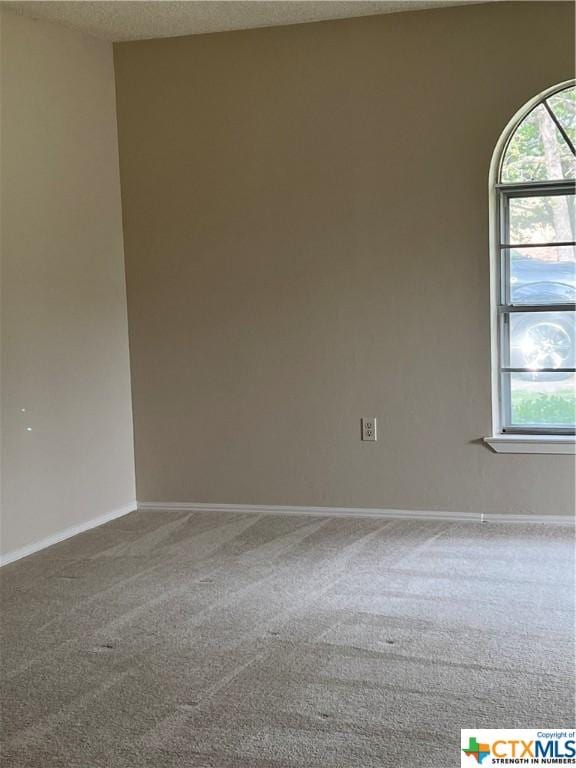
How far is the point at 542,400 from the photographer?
14.4 feet

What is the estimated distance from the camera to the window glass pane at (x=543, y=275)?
14.1 ft

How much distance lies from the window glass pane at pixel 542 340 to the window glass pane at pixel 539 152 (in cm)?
66

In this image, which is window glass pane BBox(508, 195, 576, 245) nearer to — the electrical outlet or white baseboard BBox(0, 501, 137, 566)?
the electrical outlet

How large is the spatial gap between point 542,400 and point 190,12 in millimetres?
2475

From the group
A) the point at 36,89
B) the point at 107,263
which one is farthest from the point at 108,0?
the point at 107,263

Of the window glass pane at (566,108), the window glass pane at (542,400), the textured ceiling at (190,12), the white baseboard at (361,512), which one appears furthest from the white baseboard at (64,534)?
the window glass pane at (566,108)

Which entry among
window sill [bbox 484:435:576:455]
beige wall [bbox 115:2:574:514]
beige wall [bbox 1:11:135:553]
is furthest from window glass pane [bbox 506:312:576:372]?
beige wall [bbox 1:11:135:553]

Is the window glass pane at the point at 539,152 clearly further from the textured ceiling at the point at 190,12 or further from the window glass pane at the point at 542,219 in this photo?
the textured ceiling at the point at 190,12

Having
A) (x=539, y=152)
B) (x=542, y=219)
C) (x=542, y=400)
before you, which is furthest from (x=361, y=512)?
(x=539, y=152)

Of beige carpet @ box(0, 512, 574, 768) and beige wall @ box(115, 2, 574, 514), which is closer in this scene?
beige carpet @ box(0, 512, 574, 768)

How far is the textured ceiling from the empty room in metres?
0.02

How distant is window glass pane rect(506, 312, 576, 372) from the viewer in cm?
432

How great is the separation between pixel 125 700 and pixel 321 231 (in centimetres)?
267

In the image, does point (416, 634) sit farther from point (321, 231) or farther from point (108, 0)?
point (108, 0)
